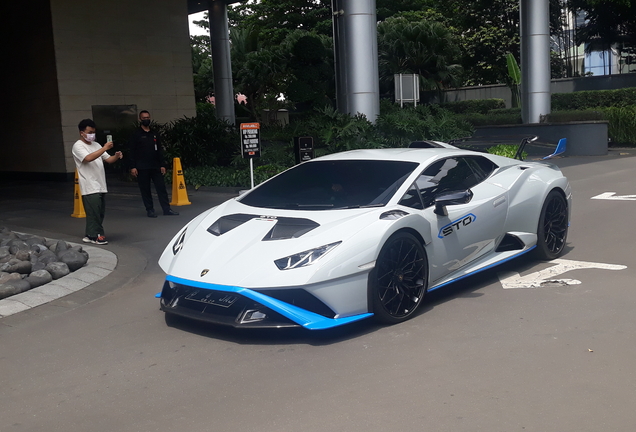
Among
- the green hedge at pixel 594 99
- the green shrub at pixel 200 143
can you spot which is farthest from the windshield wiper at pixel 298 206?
the green hedge at pixel 594 99

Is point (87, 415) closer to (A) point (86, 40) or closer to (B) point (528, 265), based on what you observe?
(B) point (528, 265)

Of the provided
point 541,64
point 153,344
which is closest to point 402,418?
point 153,344

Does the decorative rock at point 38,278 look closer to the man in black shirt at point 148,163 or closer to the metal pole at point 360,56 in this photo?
the man in black shirt at point 148,163

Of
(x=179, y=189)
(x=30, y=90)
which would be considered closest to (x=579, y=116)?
(x=179, y=189)

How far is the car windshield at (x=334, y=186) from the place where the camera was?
19.5 ft

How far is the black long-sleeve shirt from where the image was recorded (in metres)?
12.1

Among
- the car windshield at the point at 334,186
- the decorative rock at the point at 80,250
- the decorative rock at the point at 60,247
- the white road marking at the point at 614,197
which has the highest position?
the car windshield at the point at 334,186

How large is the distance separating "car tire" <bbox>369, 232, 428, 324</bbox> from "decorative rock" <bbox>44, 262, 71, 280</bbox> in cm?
376

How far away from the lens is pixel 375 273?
525 cm

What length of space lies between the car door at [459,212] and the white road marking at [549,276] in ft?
1.36

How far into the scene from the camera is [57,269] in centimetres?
744

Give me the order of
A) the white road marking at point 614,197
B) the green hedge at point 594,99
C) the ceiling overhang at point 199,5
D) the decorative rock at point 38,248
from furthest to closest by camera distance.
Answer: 1. the ceiling overhang at point 199,5
2. the green hedge at point 594,99
3. the white road marking at point 614,197
4. the decorative rock at point 38,248

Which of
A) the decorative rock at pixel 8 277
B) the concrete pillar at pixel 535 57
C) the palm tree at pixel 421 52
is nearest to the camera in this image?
the decorative rock at pixel 8 277

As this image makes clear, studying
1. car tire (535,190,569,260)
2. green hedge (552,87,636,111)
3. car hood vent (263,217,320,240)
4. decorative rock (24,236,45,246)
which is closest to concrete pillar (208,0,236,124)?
green hedge (552,87,636,111)
